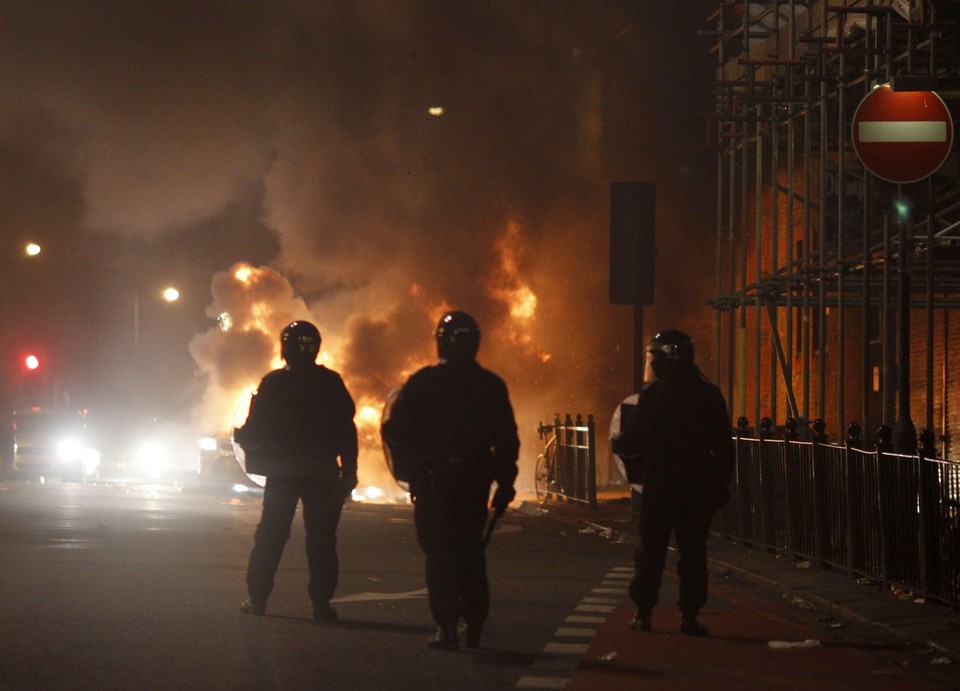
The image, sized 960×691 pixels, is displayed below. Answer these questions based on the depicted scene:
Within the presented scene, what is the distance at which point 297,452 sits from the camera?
1073 centimetres

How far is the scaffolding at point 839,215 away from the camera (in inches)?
853

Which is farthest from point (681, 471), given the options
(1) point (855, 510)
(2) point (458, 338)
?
(1) point (855, 510)

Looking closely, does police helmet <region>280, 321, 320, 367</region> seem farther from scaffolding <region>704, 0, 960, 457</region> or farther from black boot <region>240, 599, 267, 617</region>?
scaffolding <region>704, 0, 960, 457</region>

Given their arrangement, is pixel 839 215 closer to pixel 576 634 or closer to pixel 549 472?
pixel 549 472

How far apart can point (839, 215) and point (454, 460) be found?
14888 millimetres

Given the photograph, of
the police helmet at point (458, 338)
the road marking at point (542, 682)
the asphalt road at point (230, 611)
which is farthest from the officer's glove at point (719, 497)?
the road marking at point (542, 682)

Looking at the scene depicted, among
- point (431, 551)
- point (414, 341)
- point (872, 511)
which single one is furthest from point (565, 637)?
point (414, 341)

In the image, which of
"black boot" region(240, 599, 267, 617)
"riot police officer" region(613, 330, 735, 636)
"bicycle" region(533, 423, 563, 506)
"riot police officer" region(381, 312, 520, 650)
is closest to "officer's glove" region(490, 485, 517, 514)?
"riot police officer" region(381, 312, 520, 650)

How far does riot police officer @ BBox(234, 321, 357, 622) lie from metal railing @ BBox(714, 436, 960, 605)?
12.9ft

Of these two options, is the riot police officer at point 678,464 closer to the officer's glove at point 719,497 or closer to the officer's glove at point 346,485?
the officer's glove at point 719,497

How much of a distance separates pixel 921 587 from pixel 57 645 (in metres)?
5.98

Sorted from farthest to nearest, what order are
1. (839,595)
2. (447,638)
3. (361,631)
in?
(839,595) → (361,631) → (447,638)

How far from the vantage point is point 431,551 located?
924 centimetres

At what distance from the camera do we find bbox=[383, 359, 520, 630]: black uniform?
924 cm
